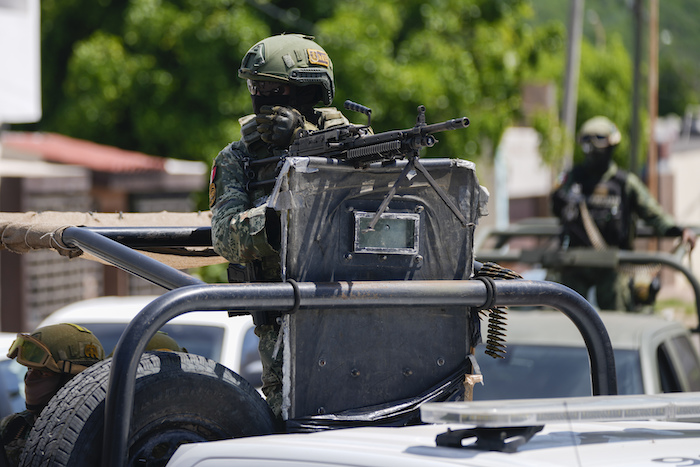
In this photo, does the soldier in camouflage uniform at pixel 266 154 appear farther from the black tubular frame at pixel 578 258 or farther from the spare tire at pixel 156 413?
the black tubular frame at pixel 578 258

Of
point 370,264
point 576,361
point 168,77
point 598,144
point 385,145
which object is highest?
point 168,77

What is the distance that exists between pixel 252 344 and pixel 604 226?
9.54 ft

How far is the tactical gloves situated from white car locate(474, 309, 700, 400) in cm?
253

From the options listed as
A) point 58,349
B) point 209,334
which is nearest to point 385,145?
point 58,349

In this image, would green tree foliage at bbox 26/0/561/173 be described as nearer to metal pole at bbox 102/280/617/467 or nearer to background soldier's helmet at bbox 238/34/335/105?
background soldier's helmet at bbox 238/34/335/105

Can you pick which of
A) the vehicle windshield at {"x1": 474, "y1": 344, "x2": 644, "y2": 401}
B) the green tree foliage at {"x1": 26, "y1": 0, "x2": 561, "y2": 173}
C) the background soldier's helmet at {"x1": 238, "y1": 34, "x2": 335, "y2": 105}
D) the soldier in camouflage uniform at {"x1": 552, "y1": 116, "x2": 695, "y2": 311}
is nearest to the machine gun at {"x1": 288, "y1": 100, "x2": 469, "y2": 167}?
the background soldier's helmet at {"x1": 238, "y1": 34, "x2": 335, "y2": 105}

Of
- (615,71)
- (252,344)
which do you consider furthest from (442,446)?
(615,71)

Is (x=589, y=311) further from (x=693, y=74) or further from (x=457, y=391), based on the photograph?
(x=693, y=74)

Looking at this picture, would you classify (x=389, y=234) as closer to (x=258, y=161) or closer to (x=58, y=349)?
(x=258, y=161)

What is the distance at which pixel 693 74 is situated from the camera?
69375 millimetres

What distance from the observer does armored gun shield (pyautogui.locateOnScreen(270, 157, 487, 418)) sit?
2379 mm

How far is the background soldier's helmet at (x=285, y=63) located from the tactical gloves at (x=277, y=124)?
105 millimetres

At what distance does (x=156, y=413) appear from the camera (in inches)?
86.5

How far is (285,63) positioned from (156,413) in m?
1.17
